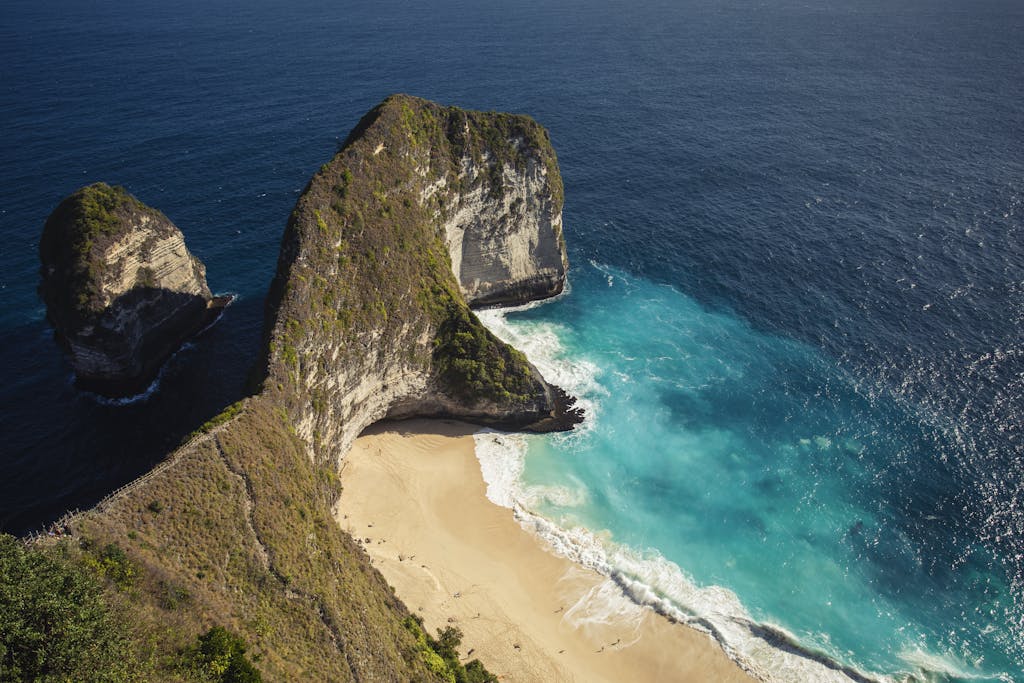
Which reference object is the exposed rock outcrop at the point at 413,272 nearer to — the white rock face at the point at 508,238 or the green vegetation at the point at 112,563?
the white rock face at the point at 508,238

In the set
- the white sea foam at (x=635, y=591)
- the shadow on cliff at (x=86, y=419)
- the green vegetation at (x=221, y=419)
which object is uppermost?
the green vegetation at (x=221, y=419)

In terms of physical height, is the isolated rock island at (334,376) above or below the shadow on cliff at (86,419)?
above

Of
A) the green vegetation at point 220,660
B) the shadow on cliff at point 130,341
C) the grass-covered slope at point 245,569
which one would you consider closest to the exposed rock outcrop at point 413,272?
the grass-covered slope at point 245,569

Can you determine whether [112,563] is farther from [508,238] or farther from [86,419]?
[508,238]

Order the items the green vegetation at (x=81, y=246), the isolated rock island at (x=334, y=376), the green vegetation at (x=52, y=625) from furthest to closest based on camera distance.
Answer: the green vegetation at (x=81, y=246)
the isolated rock island at (x=334, y=376)
the green vegetation at (x=52, y=625)

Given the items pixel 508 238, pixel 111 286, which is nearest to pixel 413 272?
pixel 508 238

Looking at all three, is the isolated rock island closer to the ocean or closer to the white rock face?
the white rock face

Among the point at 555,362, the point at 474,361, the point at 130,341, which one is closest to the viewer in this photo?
the point at 474,361

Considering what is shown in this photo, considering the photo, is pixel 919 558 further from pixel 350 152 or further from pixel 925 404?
pixel 350 152
